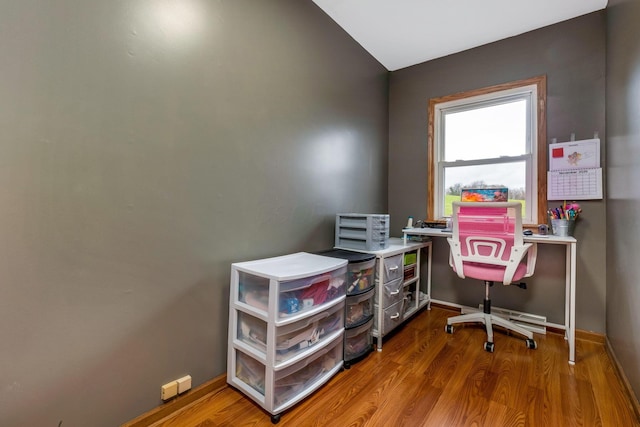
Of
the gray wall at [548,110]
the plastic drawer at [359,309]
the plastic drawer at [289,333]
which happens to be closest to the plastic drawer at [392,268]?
the plastic drawer at [359,309]

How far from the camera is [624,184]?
1.63 m

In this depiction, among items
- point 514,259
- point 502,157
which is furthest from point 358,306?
point 502,157

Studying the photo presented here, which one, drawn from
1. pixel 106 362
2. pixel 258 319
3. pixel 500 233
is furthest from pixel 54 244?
pixel 500 233

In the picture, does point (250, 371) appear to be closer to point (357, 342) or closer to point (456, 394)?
point (357, 342)

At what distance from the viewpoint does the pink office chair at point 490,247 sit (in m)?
1.95

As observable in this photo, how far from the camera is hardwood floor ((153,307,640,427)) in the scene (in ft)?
4.35

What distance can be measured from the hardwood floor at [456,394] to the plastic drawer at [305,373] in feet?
0.22

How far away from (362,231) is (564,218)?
5.24ft

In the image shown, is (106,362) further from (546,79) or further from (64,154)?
(546,79)

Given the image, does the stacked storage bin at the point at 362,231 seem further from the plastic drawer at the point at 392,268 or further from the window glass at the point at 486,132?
the window glass at the point at 486,132

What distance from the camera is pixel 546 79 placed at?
2363 millimetres

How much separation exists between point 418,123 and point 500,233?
5.13 feet

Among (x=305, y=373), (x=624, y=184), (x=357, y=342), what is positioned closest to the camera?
(x=305, y=373)

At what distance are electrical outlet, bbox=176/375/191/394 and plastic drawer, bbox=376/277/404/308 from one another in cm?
127
